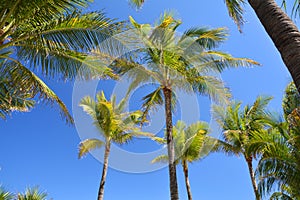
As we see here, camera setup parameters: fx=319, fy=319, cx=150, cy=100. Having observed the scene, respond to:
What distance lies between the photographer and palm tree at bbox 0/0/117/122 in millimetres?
6262

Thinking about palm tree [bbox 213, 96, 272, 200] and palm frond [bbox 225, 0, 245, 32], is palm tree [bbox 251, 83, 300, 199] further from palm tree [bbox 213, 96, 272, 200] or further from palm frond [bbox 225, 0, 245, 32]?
palm tree [bbox 213, 96, 272, 200]

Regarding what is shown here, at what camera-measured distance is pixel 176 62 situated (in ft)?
36.5

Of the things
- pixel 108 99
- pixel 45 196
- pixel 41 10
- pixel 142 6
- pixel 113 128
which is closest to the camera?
pixel 41 10

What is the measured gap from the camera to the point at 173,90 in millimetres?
11930

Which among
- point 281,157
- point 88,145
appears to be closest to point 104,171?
point 88,145

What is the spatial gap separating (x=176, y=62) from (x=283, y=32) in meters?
8.43

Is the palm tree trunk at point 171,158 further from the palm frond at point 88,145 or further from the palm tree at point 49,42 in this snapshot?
the palm frond at point 88,145

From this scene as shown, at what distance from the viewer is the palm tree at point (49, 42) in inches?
247

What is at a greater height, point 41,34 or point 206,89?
point 206,89

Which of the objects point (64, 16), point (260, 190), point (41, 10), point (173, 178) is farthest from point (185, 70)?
point (41, 10)

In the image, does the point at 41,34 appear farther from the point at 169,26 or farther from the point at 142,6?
the point at 169,26

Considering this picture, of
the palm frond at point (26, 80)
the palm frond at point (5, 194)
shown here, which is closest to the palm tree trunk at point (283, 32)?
the palm frond at point (26, 80)

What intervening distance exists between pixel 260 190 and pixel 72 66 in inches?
267

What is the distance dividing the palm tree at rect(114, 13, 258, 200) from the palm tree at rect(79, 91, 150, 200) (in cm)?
437
